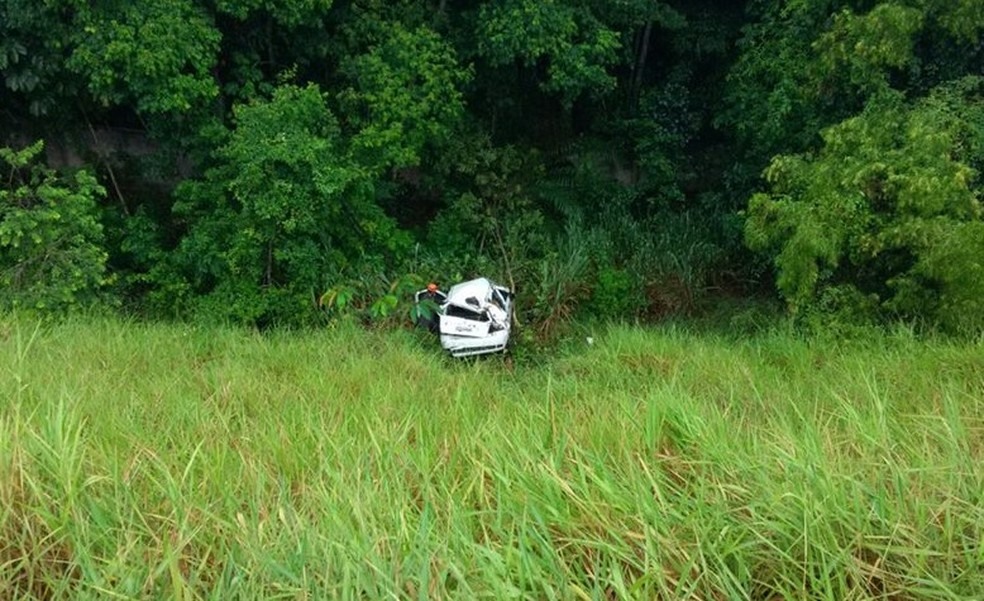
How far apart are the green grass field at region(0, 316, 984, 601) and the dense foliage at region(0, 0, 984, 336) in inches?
99.1

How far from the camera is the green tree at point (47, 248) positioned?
6.29m

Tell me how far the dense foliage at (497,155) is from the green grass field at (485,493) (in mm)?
2518

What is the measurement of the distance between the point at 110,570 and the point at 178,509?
1.02ft

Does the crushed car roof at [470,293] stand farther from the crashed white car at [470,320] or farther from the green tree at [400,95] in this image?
the green tree at [400,95]

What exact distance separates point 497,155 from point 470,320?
3.34m

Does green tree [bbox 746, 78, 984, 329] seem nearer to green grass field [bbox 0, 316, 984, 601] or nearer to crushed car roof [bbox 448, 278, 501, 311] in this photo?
green grass field [bbox 0, 316, 984, 601]

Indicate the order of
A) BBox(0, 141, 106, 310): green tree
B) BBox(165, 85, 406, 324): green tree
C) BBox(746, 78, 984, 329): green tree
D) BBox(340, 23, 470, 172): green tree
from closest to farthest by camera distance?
BBox(746, 78, 984, 329): green tree → BBox(0, 141, 106, 310): green tree → BBox(165, 85, 406, 324): green tree → BBox(340, 23, 470, 172): green tree

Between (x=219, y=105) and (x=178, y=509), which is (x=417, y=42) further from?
(x=178, y=509)

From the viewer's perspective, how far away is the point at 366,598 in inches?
69.6

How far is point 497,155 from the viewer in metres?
9.23

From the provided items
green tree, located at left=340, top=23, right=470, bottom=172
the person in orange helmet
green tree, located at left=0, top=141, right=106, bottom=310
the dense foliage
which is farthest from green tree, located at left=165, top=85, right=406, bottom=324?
the person in orange helmet

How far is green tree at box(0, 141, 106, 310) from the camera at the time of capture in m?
6.29

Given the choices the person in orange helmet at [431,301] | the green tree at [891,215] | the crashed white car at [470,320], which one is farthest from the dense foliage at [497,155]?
the crashed white car at [470,320]

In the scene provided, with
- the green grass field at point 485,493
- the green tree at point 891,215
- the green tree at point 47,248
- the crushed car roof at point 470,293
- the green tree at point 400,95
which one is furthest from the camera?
the green tree at point 400,95
